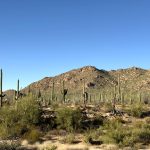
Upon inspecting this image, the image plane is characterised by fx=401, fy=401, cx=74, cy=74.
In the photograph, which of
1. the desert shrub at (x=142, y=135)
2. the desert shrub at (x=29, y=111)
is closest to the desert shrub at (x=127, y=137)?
the desert shrub at (x=142, y=135)

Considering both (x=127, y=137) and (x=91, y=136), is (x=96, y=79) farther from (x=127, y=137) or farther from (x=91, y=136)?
(x=127, y=137)

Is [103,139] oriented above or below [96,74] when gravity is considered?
below

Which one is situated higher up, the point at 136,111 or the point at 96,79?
the point at 96,79

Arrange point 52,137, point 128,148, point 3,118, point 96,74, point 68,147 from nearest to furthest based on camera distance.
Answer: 1. point 128,148
2. point 68,147
3. point 52,137
4. point 3,118
5. point 96,74

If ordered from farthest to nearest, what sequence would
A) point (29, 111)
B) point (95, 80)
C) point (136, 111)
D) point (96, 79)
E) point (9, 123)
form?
point (96, 79)
point (95, 80)
point (136, 111)
point (29, 111)
point (9, 123)

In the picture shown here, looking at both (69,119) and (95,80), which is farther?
(95,80)

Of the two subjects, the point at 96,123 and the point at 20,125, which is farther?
the point at 96,123

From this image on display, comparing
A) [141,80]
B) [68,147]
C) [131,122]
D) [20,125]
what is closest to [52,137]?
[20,125]

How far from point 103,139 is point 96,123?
8.99 meters

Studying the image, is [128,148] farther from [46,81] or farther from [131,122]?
[46,81]

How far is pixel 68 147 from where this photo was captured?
2261 cm

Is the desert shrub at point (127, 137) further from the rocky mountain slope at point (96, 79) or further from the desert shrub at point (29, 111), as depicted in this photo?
the rocky mountain slope at point (96, 79)

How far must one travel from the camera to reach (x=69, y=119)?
2983cm

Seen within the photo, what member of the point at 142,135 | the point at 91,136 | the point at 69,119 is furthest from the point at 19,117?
the point at 142,135
